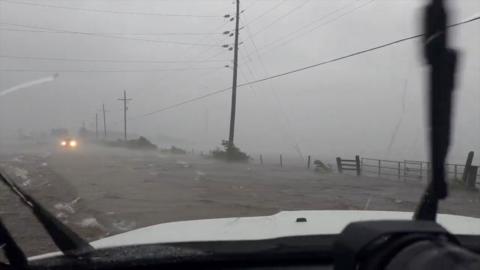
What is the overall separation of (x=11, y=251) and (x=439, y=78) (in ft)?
5.87

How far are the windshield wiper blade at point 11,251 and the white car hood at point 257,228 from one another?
573 mm

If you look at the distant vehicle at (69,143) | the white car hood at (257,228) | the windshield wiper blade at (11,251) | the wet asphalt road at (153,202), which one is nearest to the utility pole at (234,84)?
the wet asphalt road at (153,202)

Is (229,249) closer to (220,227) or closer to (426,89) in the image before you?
(220,227)

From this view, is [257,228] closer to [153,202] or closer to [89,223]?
[89,223]

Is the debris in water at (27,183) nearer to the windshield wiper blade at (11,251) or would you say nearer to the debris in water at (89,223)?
the debris in water at (89,223)

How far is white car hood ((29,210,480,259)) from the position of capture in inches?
131

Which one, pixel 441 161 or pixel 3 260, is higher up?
pixel 441 161

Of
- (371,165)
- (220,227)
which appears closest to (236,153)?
(371,165)

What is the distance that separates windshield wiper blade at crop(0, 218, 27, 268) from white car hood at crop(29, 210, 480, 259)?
0.57 meters

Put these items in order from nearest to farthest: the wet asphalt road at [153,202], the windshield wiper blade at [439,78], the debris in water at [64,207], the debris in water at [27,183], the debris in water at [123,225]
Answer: the windshield wiper blade at [439,78] < the debris in water at [123,225] < the wet asphalt road at [153,202] < the debris in water at [64,207] < the debris in water at [27,183]

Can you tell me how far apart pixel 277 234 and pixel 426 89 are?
1573 millimetres

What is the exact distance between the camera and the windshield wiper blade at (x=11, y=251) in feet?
7.61

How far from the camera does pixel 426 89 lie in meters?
2.06

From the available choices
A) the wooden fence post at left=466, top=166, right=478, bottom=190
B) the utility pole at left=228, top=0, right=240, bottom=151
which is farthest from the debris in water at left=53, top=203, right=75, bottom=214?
the utility pole at left=228, top=0, right=240, bottom=151
